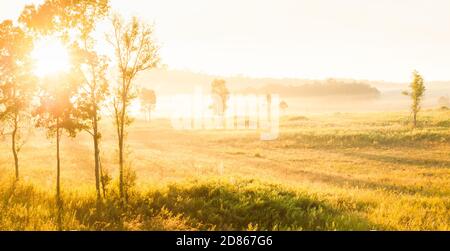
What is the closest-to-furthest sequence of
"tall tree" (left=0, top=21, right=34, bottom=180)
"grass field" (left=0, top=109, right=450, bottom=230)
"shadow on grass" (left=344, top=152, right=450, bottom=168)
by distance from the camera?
"grass field" (left=0, top=109, right=450, bottom=230) → "tall tree" (left=0, top=21, right=34, bottom=180) → "shadow on grass" (left=344, top=152, right=450, bottom=168)

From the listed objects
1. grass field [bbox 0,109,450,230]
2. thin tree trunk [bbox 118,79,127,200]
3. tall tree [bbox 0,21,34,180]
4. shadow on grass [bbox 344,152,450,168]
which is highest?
tall tree [bbox 0,21,34,180]

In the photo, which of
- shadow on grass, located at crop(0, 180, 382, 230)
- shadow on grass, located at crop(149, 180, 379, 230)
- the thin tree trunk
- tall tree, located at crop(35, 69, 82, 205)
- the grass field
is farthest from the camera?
tall tree, located at crop(35, 69, 82, 205)

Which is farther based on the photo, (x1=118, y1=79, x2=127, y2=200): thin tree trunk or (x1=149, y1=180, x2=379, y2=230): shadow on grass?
(x1=118, y1=79, x2=127, y2=200): thin tree trunk

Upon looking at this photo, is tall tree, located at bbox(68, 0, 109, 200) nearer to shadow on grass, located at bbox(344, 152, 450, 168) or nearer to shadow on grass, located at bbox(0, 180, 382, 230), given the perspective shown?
shadow on grass, located at bbox(0, 180, 382, 230)

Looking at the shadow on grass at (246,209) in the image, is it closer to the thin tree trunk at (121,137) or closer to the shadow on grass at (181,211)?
the shadow on grass at (181,211)

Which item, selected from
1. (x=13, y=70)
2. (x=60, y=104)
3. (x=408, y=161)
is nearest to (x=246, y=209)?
(x=60, y=104)

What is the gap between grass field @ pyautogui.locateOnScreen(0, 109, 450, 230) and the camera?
12641 millimetres

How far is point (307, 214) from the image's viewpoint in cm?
1402

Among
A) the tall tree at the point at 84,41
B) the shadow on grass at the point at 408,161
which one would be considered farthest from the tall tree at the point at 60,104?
the shadow on grass at the point at 408,161

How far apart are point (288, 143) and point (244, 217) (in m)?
46.5

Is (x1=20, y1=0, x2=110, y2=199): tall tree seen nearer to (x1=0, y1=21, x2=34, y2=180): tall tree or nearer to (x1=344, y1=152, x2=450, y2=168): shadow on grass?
(x1=0, y1=21, x2=34, y2=180): tall tree

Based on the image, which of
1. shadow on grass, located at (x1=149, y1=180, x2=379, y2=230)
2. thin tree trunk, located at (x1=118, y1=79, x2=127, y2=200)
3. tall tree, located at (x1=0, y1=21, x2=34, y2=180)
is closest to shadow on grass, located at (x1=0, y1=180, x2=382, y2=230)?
shadow on grass, located at (x1=149, y1=180, x2=379, y2=230)

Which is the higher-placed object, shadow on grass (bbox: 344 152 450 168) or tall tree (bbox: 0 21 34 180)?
tall tree (bbox: 0 21 34 180)
